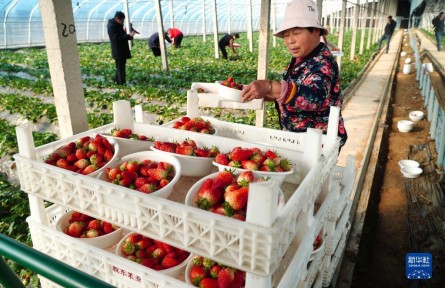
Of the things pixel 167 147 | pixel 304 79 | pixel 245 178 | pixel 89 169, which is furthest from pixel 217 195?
pixel 304 79

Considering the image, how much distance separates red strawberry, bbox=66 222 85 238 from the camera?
2076mm

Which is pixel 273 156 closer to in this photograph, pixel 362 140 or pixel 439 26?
pixel 362 140

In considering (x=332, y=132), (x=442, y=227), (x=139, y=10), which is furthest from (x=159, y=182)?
(x=139, y=10)

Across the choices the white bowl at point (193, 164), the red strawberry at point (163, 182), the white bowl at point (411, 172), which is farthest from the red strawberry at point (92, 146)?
the white bowl at point (411, 172)

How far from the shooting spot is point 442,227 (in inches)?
168

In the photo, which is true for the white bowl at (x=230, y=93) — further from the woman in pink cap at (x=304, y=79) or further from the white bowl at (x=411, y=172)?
the white bowl at (x=411, y=172)

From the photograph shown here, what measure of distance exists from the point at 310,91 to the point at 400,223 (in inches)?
119

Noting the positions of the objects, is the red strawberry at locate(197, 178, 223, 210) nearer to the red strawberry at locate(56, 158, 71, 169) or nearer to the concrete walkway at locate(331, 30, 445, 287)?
the red strawberry at locate(56, 158, 71, 169)

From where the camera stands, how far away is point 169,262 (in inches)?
72.1

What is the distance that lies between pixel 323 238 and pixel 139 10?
32.4m

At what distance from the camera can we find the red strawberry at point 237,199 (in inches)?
59.8

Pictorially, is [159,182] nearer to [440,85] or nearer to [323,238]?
[323,238]

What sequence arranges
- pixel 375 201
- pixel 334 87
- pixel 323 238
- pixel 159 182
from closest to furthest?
pixel 159 182 → pixel 323 238 → pixel 334 87 → pixel 375 201

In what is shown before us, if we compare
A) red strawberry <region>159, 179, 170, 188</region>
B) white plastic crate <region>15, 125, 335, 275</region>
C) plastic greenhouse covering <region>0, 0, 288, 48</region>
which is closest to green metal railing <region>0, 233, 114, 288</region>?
white plastic crate <region>15, 125, 335, 275</region>
